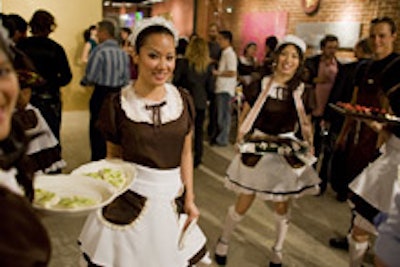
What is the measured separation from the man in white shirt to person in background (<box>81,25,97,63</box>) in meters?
2.23

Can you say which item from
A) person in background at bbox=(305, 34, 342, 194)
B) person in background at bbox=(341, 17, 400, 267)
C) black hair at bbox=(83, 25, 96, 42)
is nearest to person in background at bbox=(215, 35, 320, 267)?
person in background at bbox=(341, 17, 400, 267)

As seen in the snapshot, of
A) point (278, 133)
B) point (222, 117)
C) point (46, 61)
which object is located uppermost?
point (46, 61)

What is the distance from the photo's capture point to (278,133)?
271cm

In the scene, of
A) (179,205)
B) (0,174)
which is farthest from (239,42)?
(0,174)

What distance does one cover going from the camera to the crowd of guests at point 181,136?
1392mm

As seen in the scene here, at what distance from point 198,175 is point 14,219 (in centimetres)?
393

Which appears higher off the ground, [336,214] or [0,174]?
[0,174]

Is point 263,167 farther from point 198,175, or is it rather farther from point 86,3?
point 86,3

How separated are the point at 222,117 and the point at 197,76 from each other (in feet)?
4.30

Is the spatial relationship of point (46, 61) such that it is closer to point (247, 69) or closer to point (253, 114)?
point (253, 114)

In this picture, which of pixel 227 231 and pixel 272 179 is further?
pixel 227 231

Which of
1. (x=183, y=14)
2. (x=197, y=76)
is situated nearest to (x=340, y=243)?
(x=197, y=76)

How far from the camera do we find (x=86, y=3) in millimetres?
7137

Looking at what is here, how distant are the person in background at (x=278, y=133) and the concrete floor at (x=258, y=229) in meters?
0.33
